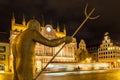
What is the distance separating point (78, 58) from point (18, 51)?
222ft

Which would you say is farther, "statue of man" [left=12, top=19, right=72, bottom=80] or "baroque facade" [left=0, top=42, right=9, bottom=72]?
"baroque facade" [left=0, top=42, right=9, bottom=72]

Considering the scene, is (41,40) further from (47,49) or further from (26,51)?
(47,49)

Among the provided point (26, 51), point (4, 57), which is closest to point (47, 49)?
point (4, 57)

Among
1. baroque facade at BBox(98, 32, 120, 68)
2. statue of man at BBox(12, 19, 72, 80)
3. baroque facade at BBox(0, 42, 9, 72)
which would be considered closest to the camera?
statue of man at BBox(12, 19, 72, 80)

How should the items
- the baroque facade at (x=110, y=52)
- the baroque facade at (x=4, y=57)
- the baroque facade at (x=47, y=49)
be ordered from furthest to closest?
the baroque facade at (x=110, y=52), the baroque facade at (x=47, y=49), the baroque facade at (x=4, y=57)

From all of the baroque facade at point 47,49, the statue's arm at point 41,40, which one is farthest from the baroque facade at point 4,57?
the statue's arm at point 41,40

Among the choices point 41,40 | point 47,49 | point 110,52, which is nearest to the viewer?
point 41,40

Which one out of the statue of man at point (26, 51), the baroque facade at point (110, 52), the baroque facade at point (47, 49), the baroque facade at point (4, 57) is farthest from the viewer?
the baroque facade at point (110, 52)

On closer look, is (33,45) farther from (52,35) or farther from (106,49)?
(106,49)

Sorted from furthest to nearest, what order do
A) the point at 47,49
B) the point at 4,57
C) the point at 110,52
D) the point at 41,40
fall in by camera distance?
the point at 110,52 < the point at 47,49 < the point at 4,57 < the point at 41,40

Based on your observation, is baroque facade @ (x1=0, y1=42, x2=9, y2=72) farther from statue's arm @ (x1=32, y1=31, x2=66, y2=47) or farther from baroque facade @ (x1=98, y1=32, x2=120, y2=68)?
statue's arm @ (x1=32, y1=31, x2=66, y2=47)

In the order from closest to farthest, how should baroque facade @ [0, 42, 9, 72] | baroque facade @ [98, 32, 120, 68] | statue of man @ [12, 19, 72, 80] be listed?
statue of man @ [12, 19, 72, 80] → baroque facade @ [0, 42, 9, 72] → baroque facade @ [98, 32, 120, 68]

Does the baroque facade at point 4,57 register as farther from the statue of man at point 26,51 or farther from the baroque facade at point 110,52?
the statue of man at point 26,51

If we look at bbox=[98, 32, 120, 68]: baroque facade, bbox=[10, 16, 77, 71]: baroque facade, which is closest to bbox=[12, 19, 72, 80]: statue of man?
bbox=[10, 16, 77, 71]: baroque facade
